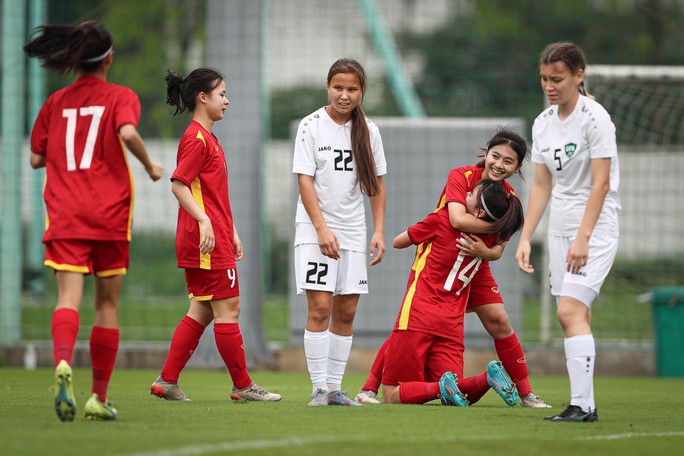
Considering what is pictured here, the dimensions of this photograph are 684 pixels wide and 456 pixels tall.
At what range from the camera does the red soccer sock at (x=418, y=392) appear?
659cm

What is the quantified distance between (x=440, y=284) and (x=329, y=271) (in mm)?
748

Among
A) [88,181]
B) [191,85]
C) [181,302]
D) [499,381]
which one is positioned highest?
[191,85]

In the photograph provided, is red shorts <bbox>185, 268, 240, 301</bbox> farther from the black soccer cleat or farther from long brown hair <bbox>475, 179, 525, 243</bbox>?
the black soccer cleat

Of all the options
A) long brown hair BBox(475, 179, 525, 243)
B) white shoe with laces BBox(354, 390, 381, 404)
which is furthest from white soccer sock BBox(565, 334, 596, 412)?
white shoe with laces BBox(354, 390, 381, 404)

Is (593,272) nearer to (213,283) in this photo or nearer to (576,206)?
(576,206)

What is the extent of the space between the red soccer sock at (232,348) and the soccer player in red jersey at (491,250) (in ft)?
2.51

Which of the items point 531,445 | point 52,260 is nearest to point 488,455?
point 531,445

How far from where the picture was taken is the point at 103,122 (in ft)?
17.9

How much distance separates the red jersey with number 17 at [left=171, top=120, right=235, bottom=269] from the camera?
6582 millimetres

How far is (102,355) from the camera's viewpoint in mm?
5484

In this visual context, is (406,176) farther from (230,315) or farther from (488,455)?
(488,455)

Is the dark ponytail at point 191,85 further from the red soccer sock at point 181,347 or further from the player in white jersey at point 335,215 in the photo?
the red soccer sock at point 181,347

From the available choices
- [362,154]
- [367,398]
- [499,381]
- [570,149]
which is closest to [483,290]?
[499,381]

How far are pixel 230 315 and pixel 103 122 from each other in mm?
1700
